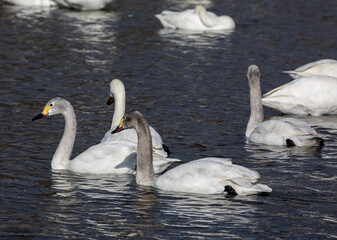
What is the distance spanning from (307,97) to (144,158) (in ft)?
17.6

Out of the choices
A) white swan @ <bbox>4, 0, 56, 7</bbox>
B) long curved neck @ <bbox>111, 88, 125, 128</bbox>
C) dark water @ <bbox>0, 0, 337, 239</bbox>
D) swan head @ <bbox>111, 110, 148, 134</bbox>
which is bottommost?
dark water @ <bbox>0, 0, 337, 239</bbox>

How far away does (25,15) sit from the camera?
26219 millimetres

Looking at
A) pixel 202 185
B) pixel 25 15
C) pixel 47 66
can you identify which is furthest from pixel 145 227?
pixel 25 15

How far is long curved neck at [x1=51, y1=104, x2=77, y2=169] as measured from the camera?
11781mm

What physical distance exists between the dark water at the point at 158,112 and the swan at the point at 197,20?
324mm

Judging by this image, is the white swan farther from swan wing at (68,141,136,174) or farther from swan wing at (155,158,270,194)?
swan wing at (155,158,270,194)

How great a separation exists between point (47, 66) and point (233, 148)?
23.7ft

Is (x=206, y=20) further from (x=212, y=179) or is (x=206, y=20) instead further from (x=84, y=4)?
(x=212, y=179)

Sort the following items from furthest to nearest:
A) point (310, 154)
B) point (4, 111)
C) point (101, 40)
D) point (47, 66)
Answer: point (101, 40), point (47, 66), point (4, 111), point (310, 154)

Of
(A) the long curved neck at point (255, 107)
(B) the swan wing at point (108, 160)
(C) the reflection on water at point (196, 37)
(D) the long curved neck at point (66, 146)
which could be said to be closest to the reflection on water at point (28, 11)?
(C) the reflection on water at point (196, 37)

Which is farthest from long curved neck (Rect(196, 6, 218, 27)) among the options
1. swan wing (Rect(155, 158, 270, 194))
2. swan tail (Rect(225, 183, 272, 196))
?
swan tail (Rect(225, 183, 272, 196))

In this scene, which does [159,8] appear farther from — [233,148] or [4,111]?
[233,148]

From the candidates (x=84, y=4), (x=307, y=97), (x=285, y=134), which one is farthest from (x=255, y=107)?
(x=84, y=4)

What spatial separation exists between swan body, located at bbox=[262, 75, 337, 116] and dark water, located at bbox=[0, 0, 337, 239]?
0.33 meters
